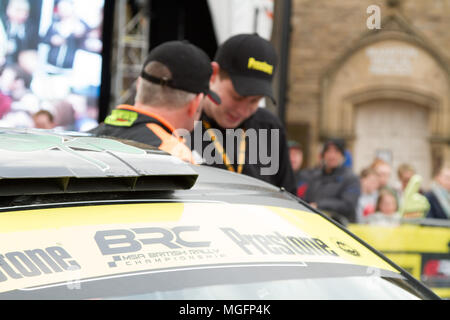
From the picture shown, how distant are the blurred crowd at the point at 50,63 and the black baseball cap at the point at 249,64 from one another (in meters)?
3.55

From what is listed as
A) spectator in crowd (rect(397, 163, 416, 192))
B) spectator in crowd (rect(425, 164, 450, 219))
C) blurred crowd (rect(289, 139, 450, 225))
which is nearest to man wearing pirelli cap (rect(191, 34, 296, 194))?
blurred crowd (rect(289, 139, 450, 225))

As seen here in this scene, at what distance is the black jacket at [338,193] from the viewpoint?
5.95 m

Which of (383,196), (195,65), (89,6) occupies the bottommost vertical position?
(383,196)

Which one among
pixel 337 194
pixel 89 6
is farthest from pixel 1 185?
pixel 89 6

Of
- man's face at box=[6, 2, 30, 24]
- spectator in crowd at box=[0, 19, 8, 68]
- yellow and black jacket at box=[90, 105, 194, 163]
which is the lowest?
yellow and black jacket at box=[90, 105, 194, 163]

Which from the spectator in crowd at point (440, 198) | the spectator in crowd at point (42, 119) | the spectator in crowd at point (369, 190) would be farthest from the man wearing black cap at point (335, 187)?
the spectator in crowd at point (42, 119)

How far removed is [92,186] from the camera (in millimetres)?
1133

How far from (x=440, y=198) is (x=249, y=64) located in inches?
169

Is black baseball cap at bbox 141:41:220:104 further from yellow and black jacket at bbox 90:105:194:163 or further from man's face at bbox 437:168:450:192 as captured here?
man's face at bbox 437:168:450:192

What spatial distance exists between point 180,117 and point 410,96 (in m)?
15.2

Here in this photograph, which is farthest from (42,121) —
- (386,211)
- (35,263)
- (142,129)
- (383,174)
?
(35,263)

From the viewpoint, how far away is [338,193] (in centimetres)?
603

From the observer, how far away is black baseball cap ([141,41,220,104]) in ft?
7.42

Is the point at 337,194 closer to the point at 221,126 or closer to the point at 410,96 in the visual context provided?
the point at 221,126
